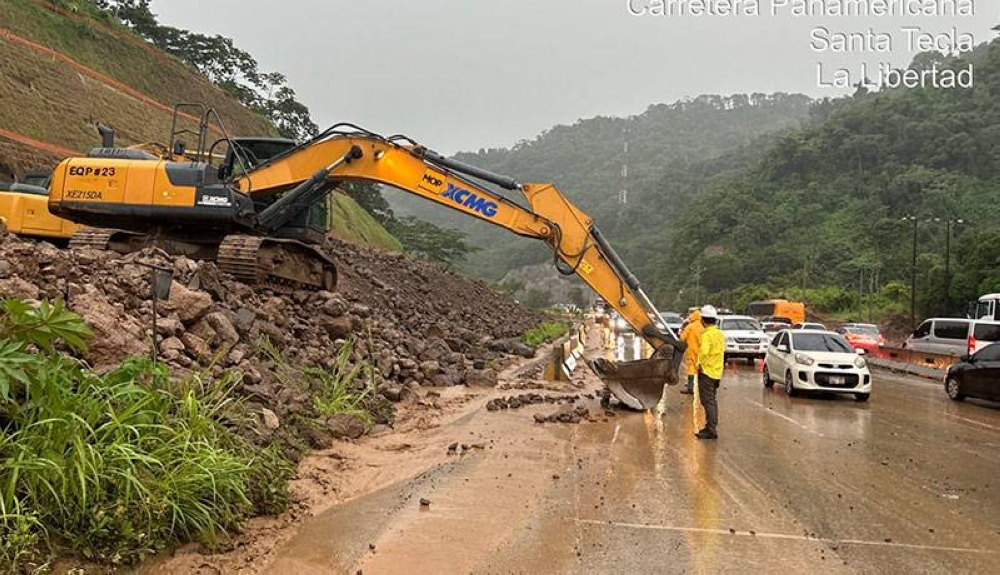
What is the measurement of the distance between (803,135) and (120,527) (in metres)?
110

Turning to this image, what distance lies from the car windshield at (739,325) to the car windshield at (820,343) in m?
8.60

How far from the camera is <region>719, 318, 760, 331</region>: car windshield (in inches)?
961

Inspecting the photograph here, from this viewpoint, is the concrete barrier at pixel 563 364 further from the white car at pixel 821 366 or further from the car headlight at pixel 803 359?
the car headlight at pixel 803 359

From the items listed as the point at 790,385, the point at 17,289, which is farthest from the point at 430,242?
the point at 17,289

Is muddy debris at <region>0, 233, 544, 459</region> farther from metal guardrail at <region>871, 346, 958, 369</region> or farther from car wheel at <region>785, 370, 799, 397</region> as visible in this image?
metal guardrail at <region>871, 346, 958, 369</region>

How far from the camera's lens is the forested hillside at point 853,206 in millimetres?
70312

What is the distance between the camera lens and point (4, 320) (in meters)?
5.01

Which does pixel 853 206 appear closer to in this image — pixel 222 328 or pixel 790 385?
pixel 790 385

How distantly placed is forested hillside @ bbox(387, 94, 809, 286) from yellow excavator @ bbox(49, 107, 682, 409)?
346ft

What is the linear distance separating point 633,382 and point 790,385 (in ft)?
16.1

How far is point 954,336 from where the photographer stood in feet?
74.9

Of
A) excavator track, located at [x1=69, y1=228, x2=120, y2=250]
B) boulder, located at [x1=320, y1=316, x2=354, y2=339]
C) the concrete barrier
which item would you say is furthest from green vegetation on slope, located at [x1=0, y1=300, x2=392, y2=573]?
the concrete barrier

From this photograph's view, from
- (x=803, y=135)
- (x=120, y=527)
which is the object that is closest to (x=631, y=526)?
(x=120, y=527)

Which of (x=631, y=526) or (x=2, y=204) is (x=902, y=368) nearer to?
(x=631, y=526)
